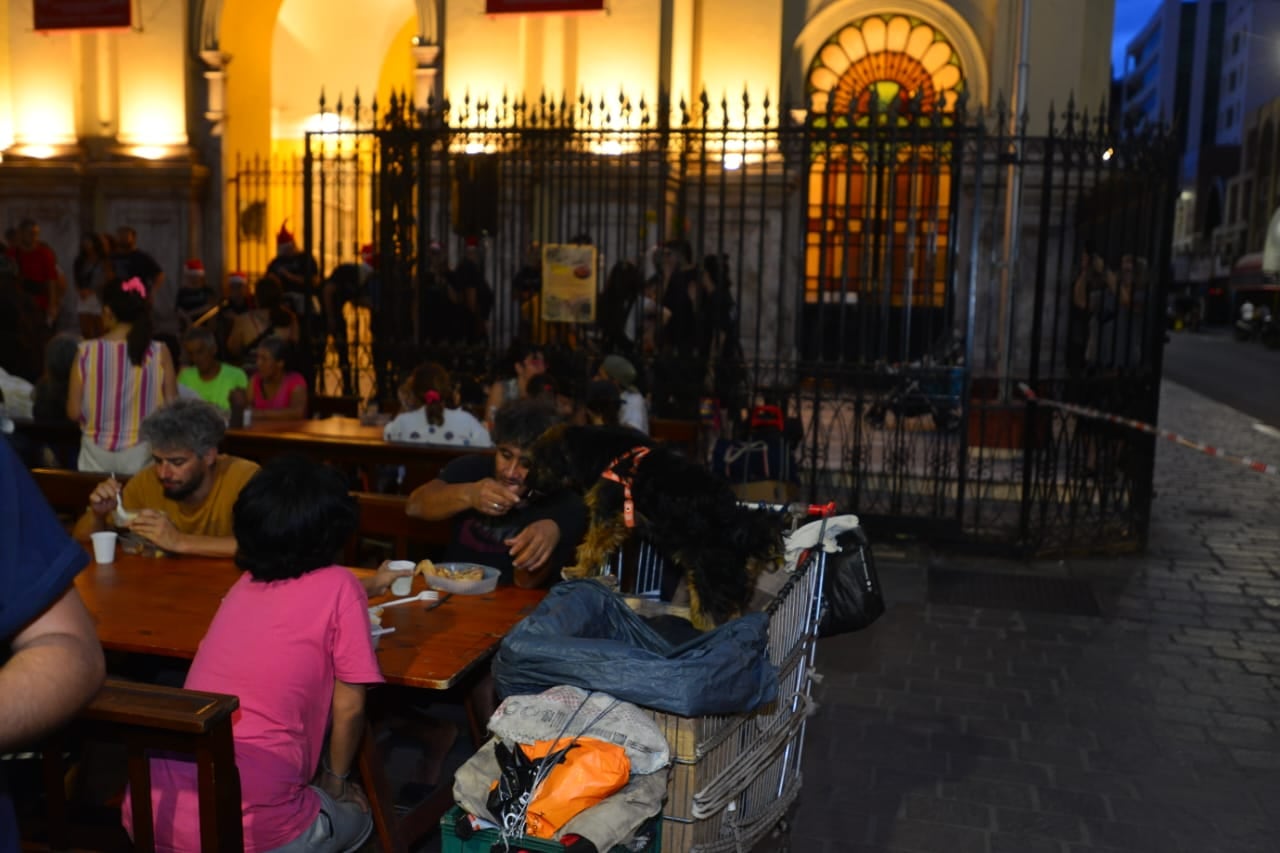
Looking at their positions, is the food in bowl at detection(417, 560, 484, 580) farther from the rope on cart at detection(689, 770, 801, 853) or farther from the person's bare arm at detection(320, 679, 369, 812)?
the rope on cart at detection(689, 770, 801, 853)

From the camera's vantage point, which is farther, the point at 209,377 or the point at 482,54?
the point at 482,54

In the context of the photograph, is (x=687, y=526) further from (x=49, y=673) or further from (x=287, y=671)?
(x=49, y=673)

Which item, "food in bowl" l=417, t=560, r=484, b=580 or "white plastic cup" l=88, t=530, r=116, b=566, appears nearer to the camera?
"food in bowl" l=417, t=560, r=484, b=580

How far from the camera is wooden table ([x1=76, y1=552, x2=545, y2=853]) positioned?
358 centimetres

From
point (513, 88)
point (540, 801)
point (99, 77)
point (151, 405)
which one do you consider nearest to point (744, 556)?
point (540, 801)

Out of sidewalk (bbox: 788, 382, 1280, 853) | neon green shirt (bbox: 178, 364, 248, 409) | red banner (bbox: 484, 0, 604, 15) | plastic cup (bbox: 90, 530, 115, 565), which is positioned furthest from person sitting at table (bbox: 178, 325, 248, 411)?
red banner (bbox: 484, 0, 604, 15)

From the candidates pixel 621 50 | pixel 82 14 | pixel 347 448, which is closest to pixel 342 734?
pixel 347 448

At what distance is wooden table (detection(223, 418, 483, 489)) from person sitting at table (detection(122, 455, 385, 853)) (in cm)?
359

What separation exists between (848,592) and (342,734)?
172 centimetres

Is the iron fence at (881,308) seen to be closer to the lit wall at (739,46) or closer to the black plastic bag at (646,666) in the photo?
the lit wall at (739,46)

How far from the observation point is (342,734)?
3.36 m

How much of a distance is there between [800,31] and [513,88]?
13.6ft

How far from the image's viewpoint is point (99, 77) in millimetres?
16812

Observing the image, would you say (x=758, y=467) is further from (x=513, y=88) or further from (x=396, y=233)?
(x=513, y=88)
